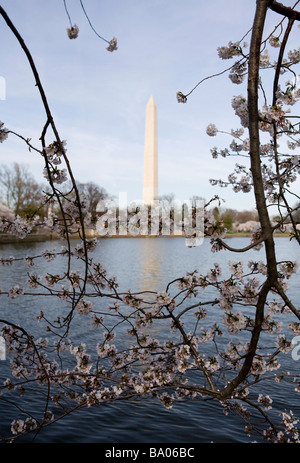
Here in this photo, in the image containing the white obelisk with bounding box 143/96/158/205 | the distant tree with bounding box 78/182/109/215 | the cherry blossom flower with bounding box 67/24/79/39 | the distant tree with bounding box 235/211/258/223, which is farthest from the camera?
the distant tree with bounding box 235/211/258/223

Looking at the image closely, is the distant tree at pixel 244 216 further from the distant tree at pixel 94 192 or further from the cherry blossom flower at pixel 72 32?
the cherry blossom flower at pixel 72 32

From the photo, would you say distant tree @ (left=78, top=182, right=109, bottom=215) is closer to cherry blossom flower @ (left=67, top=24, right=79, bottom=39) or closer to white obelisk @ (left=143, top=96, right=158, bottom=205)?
white obelisk @ (left=143, top=96, right=158, bottom=205)

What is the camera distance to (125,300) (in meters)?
4.03

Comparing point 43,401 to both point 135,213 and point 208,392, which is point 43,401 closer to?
point 208,392

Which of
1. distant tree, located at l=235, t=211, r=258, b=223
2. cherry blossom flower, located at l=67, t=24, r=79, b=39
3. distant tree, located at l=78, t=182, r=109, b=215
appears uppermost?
distant tree, located at l=78, t=182, r=109, b=215

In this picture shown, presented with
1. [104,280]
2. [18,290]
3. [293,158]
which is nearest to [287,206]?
[293,158]

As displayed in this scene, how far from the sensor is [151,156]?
5075 cm

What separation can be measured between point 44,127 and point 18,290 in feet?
8.67

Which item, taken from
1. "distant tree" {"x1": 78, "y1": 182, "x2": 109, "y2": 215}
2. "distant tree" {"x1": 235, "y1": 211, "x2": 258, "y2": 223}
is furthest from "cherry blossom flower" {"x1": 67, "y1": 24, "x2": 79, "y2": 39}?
"distant tree" {"x1": 235, "y1": 211, "x2": 258, "y2": 223}

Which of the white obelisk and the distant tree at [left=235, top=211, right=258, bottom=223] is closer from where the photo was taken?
the white obelisk

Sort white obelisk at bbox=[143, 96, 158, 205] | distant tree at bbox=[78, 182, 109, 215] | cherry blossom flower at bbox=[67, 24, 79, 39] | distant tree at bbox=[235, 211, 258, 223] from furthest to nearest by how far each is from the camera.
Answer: distant tree at bbox=[235, 211, 258, 223], distant tree at bbox=[78, 182, 109, 215], white obelisk at bbox=[143, 96, 158, 205], cherry blossom flower at bbox=[67, 24, 79, 39]

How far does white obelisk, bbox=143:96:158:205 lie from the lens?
49750 mm

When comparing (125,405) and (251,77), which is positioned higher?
(251,77)

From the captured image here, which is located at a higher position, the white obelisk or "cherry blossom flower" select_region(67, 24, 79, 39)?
the white obelisk
